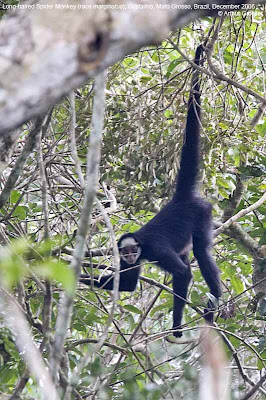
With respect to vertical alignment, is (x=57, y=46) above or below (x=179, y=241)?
above

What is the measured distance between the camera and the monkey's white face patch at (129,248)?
6312 mm

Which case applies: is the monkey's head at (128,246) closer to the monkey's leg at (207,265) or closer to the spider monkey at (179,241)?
the spider monkey at (179,241)

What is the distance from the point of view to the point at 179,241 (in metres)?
6.82

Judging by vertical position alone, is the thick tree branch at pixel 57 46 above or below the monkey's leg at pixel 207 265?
above

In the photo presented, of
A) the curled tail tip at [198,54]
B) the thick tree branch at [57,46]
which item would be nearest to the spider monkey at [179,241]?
the curled tail tip at [198,54]

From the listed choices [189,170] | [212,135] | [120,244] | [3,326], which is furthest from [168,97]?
[3,326]

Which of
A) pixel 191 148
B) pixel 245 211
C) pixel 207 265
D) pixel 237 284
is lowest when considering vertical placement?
pixel 237 284

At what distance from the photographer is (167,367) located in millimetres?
6906

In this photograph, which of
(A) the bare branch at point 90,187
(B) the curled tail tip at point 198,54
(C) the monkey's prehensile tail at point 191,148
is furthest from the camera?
(C) the monkey's prehensile tail at point 191,148

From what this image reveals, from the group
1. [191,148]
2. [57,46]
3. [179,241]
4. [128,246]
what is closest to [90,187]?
[57,46]

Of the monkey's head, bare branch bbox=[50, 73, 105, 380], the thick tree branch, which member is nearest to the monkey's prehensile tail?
the monkey's head

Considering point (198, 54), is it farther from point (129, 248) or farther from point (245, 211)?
point (129, 248)

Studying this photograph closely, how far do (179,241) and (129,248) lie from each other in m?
0.75

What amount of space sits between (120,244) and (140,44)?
4895 mm
